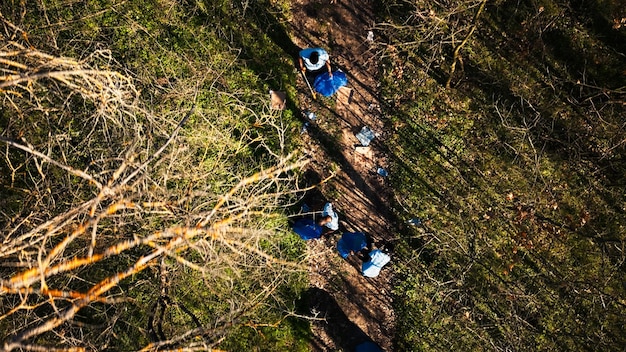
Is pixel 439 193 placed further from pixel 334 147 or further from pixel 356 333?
pixel 356 333

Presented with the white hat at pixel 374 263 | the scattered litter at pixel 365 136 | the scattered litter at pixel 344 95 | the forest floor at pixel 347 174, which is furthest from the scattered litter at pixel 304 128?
the white hat at pixel 374 263

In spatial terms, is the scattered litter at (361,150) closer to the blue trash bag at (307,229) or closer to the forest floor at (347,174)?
the forest floor at (347,174)

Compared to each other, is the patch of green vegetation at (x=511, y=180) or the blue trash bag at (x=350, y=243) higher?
the patch of green vegetation at (x=511, y=180)

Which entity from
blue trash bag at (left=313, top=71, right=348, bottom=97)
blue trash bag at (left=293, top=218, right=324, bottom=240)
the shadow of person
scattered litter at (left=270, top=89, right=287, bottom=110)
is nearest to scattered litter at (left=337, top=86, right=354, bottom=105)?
blue trash bag at (left=313, top=71, right=348, bottom=97)

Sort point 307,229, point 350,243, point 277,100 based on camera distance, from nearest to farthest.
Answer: point 307,229 < point 350,243 < point 277,100

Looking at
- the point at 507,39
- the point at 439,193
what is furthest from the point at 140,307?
the point at 507,39

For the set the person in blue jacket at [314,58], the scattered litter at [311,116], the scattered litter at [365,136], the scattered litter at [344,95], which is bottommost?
the scattered litter at [311,116]

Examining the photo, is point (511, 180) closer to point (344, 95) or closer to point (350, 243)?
point (350, 243)

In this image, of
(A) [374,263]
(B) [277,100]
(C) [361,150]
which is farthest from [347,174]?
(B) [277,100]
